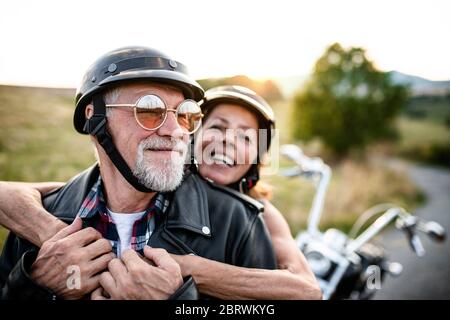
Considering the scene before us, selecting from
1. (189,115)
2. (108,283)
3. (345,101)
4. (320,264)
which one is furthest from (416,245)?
(345,101)

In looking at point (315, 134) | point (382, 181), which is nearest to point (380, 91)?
point (315, 134)

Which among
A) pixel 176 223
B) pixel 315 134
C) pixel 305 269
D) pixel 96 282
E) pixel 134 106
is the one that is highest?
pixel 134 106

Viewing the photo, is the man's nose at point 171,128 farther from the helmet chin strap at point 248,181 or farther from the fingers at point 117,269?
the helmet chin strap at point 248,181

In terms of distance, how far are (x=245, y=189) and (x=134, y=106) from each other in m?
1.28

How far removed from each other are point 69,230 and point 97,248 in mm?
221

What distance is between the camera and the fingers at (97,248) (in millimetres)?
1834

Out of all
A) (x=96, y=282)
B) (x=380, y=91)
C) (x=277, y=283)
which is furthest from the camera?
(x=380, y=91)

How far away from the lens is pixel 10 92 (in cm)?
523

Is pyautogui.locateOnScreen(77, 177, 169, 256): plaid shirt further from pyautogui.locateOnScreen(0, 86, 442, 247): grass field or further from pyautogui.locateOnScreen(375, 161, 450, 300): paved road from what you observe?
pyautogui.locateOnScreen(375, 161, 450, 300): paved road

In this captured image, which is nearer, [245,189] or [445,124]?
[245,189]

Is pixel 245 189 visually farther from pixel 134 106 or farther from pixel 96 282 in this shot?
pixel 96 282

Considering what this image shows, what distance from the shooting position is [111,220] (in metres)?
2.17

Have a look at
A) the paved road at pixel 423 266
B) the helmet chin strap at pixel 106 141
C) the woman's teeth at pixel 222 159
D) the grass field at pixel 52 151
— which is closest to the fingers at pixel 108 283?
the helmet chin strap at pixel 106 141

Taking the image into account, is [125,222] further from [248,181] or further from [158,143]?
[248,181]
